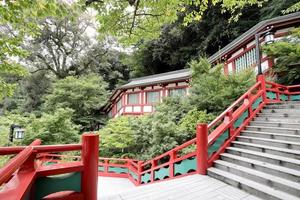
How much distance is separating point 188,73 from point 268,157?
34.7 feet

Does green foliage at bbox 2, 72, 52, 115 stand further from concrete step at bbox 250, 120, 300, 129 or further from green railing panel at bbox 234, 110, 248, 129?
concrete step at bbox 250, 120, 300, 129

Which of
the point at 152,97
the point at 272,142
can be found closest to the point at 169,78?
the point at 152,97

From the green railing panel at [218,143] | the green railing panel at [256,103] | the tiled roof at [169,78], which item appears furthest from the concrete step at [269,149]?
the tiled roof at [169,78]

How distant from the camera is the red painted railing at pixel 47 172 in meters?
2.06

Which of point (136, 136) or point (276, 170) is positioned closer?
point (276, 170)

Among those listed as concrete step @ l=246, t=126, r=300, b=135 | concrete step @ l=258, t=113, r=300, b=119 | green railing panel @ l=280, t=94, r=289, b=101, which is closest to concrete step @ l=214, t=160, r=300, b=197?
concrete step @ l=246, t=126, r=300, b=135

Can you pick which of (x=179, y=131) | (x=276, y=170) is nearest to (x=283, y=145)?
(x=276, y=170)

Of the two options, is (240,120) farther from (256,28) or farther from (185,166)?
(256,28)

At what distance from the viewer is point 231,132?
5676 millimetres

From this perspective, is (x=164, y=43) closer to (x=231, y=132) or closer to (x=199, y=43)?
(x=199, y=43)

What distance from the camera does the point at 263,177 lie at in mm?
3611

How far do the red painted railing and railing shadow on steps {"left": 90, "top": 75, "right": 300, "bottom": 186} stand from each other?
281 cm

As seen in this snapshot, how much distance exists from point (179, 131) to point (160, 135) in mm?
812

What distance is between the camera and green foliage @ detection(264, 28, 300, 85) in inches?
326
